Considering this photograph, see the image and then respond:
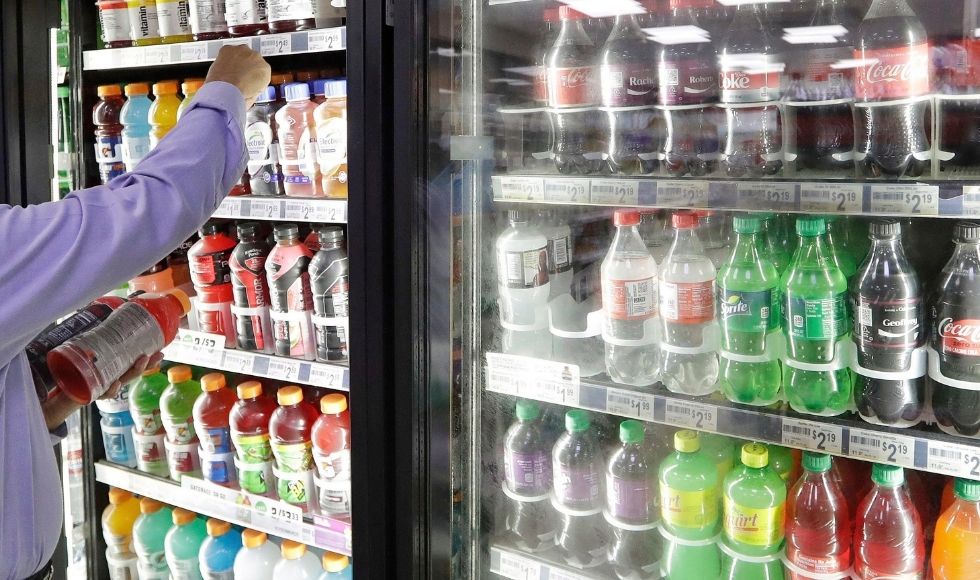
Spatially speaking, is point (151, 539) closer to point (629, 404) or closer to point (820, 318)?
point (629, 404)

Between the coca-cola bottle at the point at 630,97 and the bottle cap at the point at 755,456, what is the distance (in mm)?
551

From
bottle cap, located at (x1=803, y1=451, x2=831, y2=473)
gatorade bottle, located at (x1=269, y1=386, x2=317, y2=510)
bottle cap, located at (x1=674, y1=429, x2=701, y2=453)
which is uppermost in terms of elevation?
bottle cap, located at (x1=803, y1=451, x2=831, y2=473)

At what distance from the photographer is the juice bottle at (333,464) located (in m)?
1.87

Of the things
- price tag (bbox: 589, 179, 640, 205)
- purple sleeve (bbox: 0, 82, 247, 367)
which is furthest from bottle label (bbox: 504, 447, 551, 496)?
purple sleeve (bbox: 0, 82, 247, 367)

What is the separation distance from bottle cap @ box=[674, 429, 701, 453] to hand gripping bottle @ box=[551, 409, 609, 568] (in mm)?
195

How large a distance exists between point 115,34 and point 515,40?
103 centimetres

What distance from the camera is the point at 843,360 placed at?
1.39 metres

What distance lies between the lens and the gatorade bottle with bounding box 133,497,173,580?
221cm

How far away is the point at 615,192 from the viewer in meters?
1.39

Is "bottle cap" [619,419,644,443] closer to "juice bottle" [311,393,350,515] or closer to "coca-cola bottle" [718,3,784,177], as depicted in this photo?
"coca-cola bottle" [718,3,784,177]

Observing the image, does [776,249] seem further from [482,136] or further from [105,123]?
[105,123]

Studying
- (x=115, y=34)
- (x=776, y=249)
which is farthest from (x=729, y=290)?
(x=115, y=34)

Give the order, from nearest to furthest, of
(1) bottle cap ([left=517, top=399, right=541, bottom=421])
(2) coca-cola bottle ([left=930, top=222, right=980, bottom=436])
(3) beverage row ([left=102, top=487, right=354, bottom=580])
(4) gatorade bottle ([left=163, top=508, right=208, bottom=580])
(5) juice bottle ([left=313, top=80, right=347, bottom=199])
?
(2) coca-cola bottle ([left=930, top=222, right=980, bottom=436]) → (1) bottle cap ([left=517, top=399, right=541, bottom=421]) → (5) juice bottle ([left=313, top=80, right=347, bottom=199]) → (3) beverage row ([left=102, top=487, right=354, bottom=580]) → (4) gatorade bottle ([left=163, top=508, right=208, bottom=580])

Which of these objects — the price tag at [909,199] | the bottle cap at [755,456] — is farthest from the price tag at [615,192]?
the bottle cap at [755,456]
